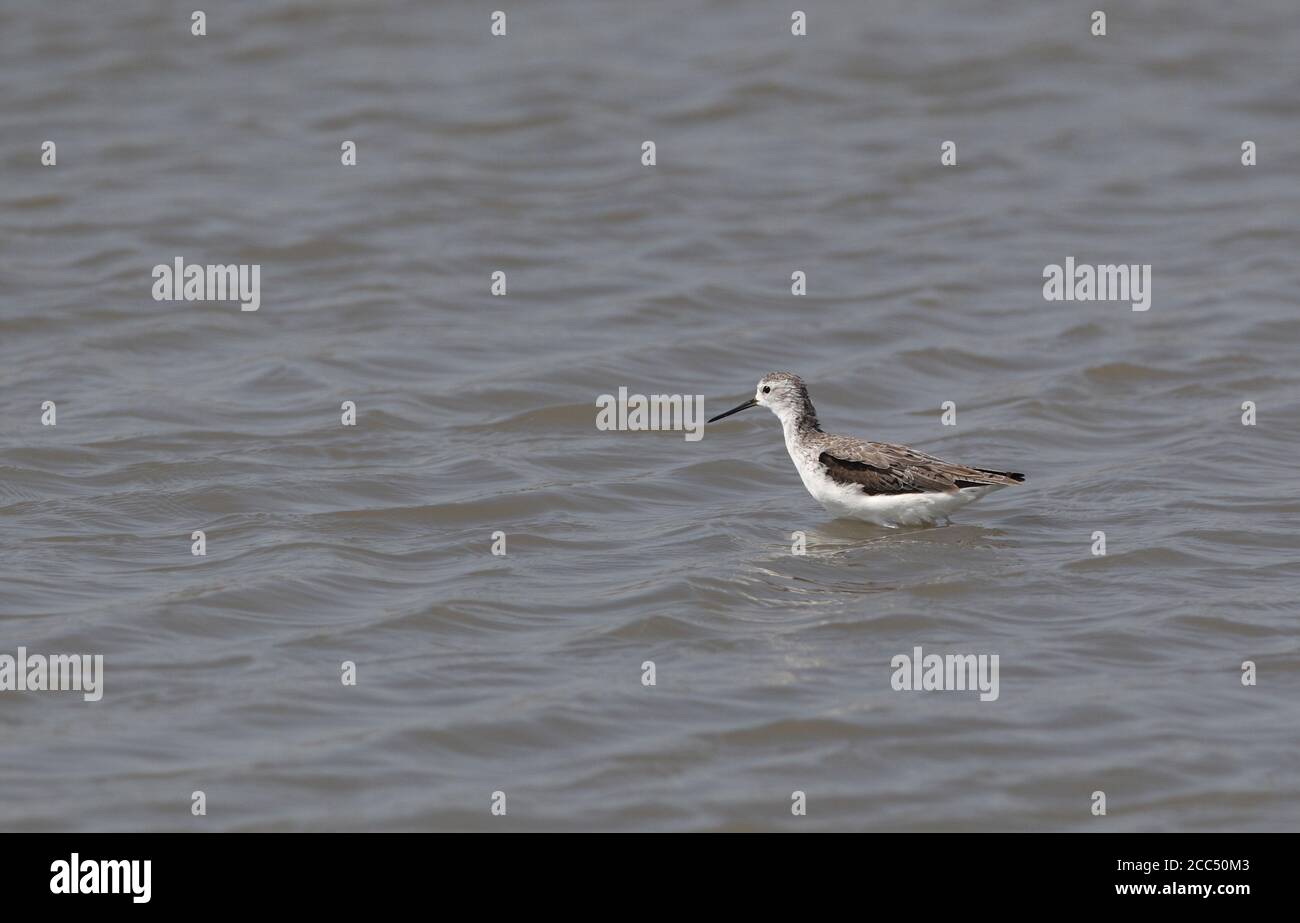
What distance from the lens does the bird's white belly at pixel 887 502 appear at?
37.2 ft

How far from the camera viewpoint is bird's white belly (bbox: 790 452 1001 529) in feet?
37.2

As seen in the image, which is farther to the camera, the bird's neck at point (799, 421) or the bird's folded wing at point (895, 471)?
the bird's neck at point (799, 421)

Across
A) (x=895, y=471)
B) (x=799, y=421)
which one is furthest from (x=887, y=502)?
(x=799, y=421)

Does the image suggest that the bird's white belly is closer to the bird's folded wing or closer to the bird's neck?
the bird's folded wing

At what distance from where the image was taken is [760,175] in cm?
1925

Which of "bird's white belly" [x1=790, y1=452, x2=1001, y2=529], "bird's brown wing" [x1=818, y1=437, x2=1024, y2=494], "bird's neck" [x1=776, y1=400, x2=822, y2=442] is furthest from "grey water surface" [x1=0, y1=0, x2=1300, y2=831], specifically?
"bird's neck" [x1=776, y1=400, x2=822, y2=442]

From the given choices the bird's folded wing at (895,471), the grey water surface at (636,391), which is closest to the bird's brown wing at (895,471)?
the bird's folded wing at (895,471)

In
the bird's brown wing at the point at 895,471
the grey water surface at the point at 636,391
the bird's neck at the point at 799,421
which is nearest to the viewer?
the grey water surface at the point at 636,391

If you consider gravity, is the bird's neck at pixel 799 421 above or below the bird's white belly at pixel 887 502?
above

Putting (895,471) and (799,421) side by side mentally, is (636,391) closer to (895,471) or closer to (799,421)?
(799,421)

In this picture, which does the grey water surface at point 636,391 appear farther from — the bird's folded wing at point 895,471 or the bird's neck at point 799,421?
the bird's neck at point 799,421

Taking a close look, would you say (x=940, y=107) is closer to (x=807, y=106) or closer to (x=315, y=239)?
(x=807, y=106)

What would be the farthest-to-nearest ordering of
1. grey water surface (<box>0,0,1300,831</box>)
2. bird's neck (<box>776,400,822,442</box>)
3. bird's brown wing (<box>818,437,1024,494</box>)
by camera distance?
bird's neck (<box>776,400,822,442</box>)
bird's brown wing (<box>818,437,1024,494</box>)
grey water surface (<box>0,0,1300,831</box>)

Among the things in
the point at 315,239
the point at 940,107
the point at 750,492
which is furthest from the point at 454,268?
the point at 940,107
